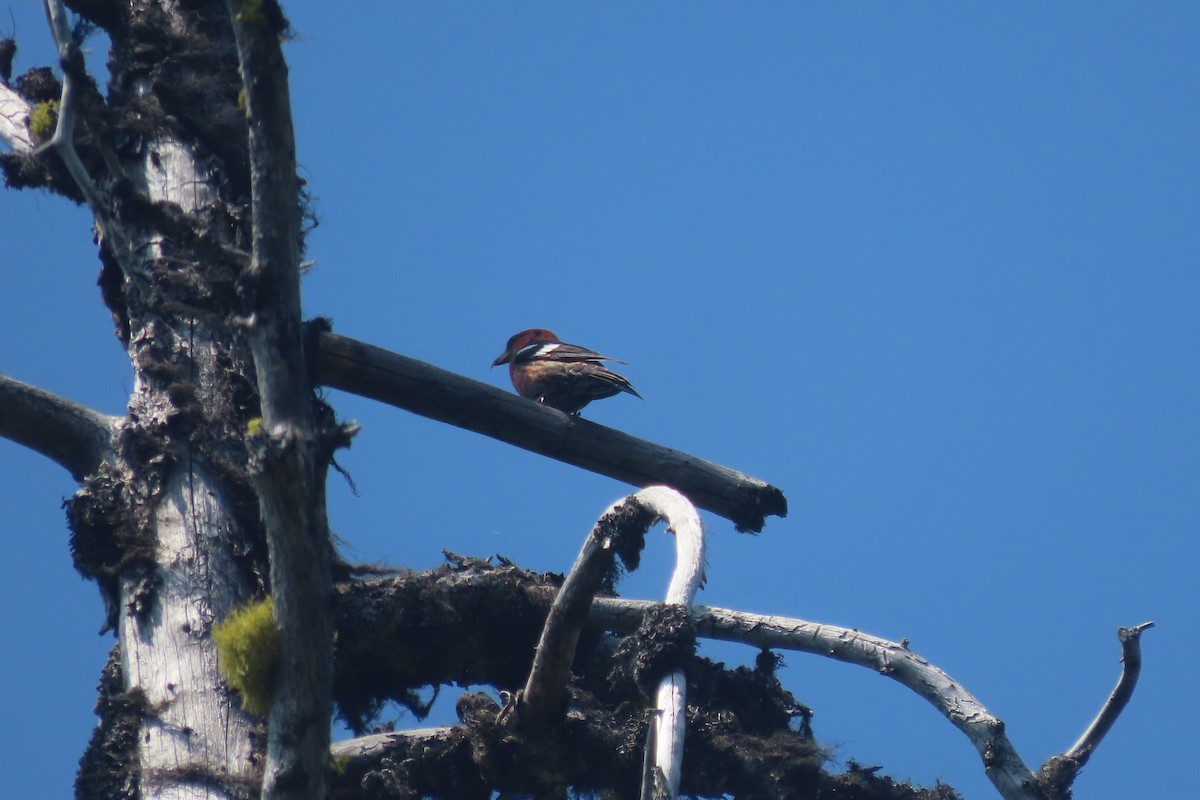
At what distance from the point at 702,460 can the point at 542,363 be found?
254 cm

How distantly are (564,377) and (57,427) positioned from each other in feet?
11.0

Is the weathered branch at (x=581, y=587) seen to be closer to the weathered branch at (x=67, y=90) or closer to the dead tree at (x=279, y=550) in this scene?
the dead tree at (x=279, y=550)

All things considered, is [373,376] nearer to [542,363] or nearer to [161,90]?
[161,90]

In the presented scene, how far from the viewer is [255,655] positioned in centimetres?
295

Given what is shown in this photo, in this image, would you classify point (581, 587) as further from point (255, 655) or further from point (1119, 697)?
point (1119, 697)

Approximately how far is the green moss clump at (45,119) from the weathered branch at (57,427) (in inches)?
49.6

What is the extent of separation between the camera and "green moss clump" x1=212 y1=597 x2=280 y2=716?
9.68 feet

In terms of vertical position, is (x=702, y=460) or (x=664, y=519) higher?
(x=702, y=460)

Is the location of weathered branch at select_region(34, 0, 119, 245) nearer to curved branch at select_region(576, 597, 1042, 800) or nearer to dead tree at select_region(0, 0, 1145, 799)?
dead tree at select_region(0, 0, 1145, 799)

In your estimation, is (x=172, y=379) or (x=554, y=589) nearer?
(x=172, y=379)

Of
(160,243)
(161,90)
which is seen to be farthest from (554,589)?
(161,90)

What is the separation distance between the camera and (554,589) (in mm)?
4766

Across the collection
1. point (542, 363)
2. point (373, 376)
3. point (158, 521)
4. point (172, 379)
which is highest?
point (542, 363)

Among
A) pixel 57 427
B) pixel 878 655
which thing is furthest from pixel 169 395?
pixel 878 655
